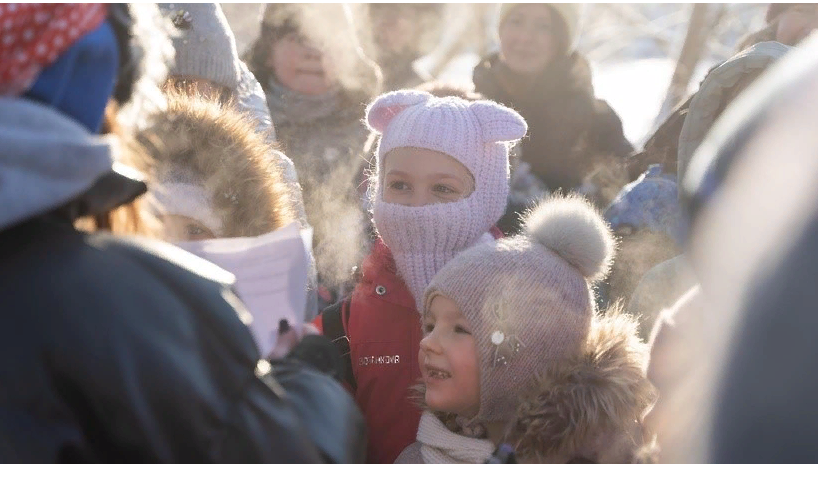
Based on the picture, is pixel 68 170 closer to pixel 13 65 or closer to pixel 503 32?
pixel 13 65

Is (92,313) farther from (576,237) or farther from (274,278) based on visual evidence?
(576,237)

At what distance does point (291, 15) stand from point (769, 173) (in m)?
3.73

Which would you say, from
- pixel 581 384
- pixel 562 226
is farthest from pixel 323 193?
pixel 581 384

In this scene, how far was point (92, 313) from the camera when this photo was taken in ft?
4.04

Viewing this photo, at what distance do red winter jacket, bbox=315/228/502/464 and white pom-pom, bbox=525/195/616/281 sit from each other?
48 cm

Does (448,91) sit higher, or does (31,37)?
(31,37)

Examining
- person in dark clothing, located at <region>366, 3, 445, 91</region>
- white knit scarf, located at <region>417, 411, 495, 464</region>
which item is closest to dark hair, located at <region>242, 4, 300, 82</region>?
person in dark clothing, located at <region>366, 3, 445, 91</region>

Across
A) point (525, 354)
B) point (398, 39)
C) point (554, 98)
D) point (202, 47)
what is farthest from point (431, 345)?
point (398, 39)

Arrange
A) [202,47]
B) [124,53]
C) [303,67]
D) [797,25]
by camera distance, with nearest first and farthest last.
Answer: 1. [124,53]
2. [202,47]
3. [797,25]
4. [303,67]

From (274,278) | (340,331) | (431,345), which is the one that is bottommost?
(340,331)

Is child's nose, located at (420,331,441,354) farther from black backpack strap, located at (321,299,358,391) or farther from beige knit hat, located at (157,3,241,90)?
beige knit hat, located at (157,3,241,90)

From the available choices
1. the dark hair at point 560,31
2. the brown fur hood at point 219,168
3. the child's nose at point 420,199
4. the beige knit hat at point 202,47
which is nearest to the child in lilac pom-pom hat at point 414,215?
the child's nose at point 420,199

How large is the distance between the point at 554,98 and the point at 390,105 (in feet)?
6.68

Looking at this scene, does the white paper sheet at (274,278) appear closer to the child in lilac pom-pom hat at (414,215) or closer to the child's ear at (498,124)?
the child in lilac pom-pom hat at (414,215)
